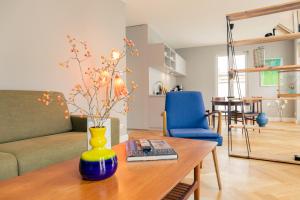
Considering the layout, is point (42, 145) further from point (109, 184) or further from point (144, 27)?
point (144, 27)

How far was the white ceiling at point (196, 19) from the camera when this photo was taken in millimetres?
3963

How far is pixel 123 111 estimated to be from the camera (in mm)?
1866

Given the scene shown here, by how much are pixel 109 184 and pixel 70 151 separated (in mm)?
968

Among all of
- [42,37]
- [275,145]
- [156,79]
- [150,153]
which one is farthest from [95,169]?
[156,79]

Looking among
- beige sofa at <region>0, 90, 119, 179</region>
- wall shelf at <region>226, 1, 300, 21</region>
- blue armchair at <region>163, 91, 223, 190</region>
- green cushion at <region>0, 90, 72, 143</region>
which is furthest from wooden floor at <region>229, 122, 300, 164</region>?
green cushion at <region>0, 90, 72, 143</region>

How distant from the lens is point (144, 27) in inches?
199

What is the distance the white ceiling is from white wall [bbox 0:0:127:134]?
125 centimetres

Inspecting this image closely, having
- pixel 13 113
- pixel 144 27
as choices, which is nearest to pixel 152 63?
pixel 144 27

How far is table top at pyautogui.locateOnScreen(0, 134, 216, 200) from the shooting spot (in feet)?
2.59

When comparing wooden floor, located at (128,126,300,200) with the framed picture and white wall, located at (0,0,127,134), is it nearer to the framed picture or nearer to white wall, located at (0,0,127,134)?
white wall, located at (0,0,127,134)

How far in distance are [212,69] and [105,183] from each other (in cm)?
687

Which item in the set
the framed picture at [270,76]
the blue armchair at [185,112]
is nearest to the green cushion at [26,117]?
the blue armchair at [185,112]

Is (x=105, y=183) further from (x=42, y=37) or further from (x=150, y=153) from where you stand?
(x=42, y=37)

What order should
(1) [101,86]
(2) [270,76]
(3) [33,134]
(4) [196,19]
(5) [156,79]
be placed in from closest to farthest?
(1) [101,86] → (3) [33,134] → (4) [196,19] → (5) [156,79] → (2) [270,76]
